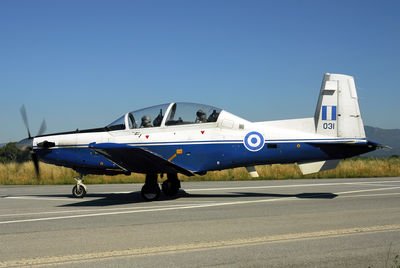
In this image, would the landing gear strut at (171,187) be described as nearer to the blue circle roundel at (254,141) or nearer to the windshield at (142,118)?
the windshield at (142,118)

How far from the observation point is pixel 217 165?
12.8m

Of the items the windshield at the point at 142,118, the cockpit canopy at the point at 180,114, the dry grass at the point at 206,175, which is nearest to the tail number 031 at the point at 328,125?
the cockpit canopy at the point at 180,114

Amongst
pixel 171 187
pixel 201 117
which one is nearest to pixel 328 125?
pixel 201 117

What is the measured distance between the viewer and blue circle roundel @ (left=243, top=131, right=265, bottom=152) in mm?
12469

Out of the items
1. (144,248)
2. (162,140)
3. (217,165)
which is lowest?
(144,248)

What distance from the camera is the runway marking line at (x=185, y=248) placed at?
18.5 feet

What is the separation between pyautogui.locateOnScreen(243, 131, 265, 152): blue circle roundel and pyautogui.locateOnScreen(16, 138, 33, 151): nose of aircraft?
672 centimetres

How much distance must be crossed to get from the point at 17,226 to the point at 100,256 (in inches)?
130

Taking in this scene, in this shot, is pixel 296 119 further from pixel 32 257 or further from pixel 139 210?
pixel 32 257

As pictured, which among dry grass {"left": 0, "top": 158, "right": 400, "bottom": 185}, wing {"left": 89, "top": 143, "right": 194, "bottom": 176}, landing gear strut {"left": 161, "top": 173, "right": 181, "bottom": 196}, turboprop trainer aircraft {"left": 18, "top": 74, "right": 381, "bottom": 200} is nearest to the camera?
wing {"left": 89, "top": 143, "right": 194, "bottom": 176}

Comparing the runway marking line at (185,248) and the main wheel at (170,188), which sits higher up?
the main wheel at (170,188)

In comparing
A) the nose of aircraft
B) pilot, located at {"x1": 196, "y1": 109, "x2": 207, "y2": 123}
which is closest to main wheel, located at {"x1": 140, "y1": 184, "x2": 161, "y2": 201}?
pilot, located at {"x1": 196, "y1": 109, "x2": 207, "y2": 123}

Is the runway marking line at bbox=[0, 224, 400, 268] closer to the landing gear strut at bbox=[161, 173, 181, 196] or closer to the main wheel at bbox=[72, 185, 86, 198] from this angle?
the landing gear strut at bbox=[161, 173, 181, 196]

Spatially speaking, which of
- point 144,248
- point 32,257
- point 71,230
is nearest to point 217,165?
point 71,230
